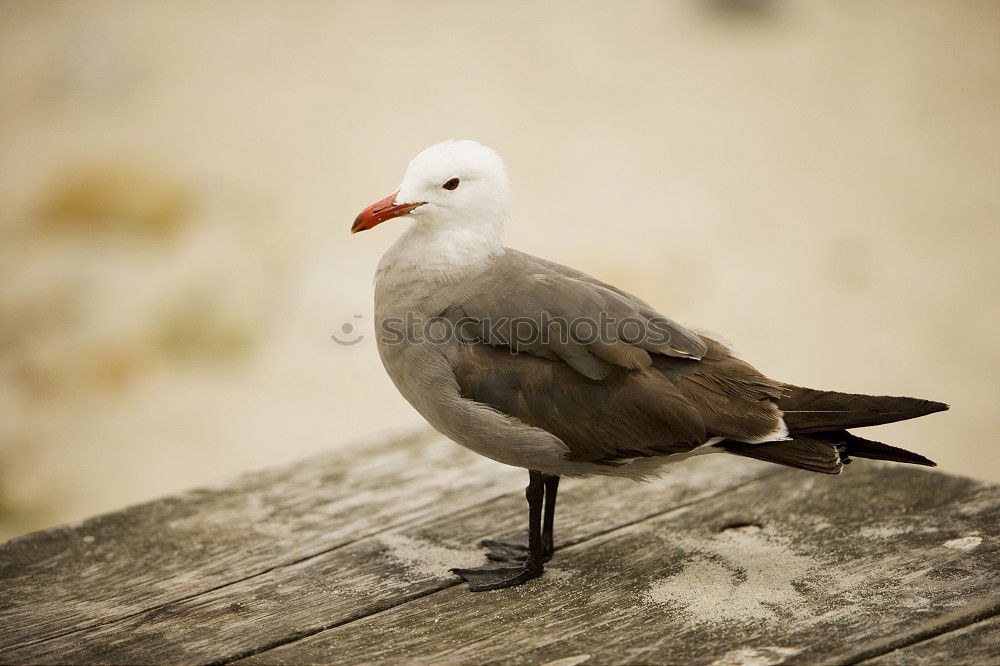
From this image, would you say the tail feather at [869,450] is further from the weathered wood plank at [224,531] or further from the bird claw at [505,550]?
the weathered wood plank at [224,531]

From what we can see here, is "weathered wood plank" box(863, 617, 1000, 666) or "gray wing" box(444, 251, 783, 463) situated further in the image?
"gray wing" box(444, 251, 783, 463)

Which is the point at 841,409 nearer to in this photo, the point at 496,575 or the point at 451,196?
the point at 496,575

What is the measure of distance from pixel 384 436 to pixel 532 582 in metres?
0.98

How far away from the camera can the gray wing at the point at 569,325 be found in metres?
2.71

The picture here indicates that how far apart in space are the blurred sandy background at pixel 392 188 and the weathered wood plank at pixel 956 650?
357cm

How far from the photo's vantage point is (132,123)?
8.39 m

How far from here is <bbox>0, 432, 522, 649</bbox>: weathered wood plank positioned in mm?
2629

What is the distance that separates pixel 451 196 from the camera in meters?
2.96

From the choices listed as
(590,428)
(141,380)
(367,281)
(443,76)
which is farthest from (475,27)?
(590,428)

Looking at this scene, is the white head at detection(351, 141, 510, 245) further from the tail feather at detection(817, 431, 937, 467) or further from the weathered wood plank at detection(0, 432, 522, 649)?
the tail feather at detection(817, 431, 937, 467)

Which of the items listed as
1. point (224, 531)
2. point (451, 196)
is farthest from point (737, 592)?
point (224, 531)

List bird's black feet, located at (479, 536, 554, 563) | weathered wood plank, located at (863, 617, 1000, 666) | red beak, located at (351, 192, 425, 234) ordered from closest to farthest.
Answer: weathered wood plank, located at (863, 617, 1000, 666)
bird's black feet, located at (479, 536, 554, 563)
red beak, located at (351, 192, 425, 234)

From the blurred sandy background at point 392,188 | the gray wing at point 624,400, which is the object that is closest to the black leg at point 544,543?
the gray wing at point 624,400

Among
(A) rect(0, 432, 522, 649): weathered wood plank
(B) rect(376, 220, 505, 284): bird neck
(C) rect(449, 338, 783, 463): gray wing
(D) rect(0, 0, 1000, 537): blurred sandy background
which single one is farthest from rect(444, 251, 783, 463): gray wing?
(D) rect(0, 0, 1000, 537): blurred sandy background
